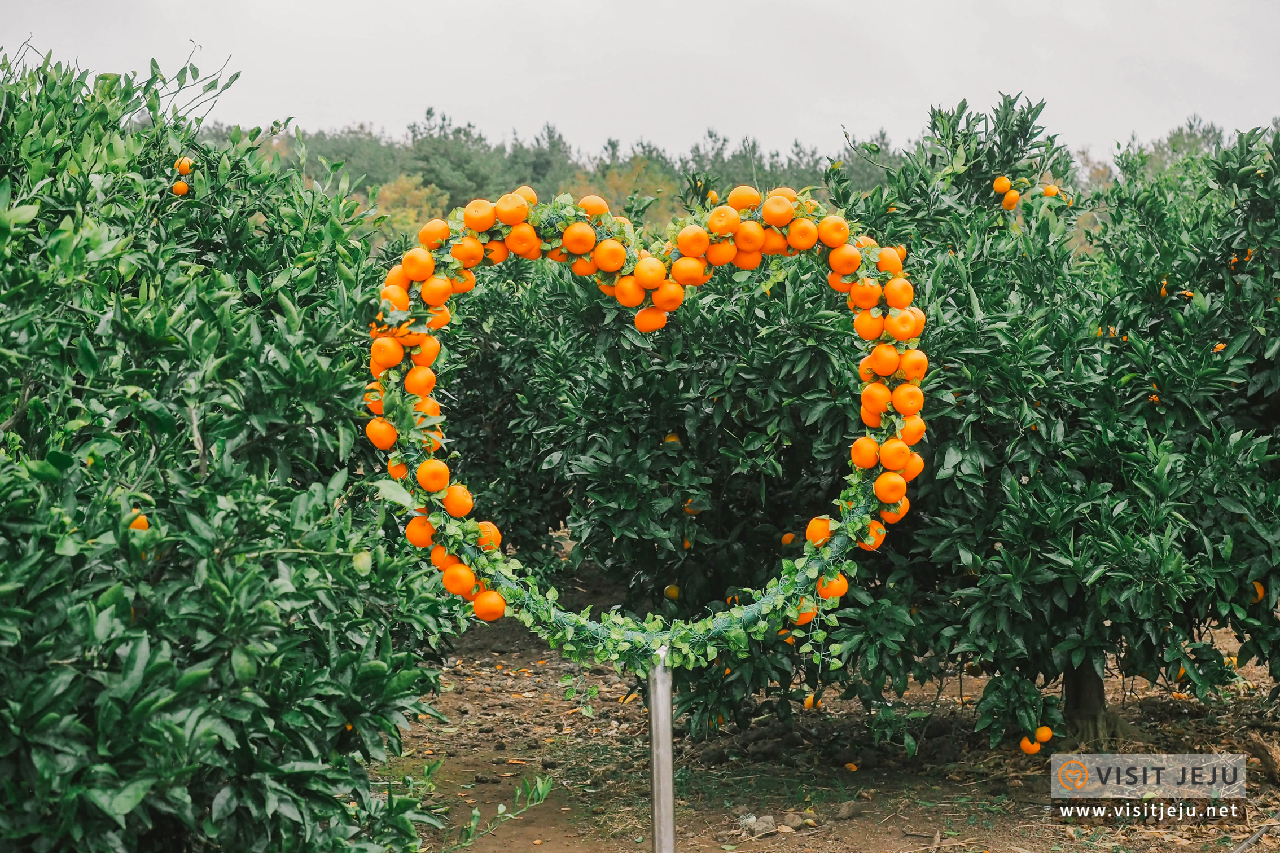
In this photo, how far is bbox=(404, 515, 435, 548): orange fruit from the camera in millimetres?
3156

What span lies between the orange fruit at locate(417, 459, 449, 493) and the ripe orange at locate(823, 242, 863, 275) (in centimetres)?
139

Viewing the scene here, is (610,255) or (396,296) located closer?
(396,296)

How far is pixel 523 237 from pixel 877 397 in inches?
48.7

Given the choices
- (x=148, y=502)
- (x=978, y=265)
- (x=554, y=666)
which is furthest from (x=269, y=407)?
(x=554, y=666)

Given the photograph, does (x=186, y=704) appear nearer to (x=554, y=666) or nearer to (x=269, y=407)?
(x=269, y=407)

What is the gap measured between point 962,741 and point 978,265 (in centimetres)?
222

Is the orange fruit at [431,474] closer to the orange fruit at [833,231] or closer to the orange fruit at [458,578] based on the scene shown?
the orange fruit at [458,578]

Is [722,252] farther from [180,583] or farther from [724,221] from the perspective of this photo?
[180,583]

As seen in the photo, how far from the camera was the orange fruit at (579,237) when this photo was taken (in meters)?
3.23

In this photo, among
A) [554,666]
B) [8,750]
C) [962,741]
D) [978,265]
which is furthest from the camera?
[554,666]

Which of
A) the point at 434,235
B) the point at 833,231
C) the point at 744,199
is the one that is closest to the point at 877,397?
the point at 833,231

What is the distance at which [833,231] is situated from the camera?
324 centimetres

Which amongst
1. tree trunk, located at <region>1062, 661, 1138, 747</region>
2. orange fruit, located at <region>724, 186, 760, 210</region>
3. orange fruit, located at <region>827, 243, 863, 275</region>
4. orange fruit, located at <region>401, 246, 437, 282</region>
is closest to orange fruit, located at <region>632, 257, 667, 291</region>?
orange fruit, located at <region>724, 186, 760, 210</region>

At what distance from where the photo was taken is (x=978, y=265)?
4.05 m
